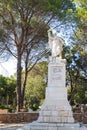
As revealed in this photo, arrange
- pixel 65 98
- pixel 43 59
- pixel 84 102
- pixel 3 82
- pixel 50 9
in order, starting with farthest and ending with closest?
1. pixel 3 82
2. pixel 84 102
3. pixel 43 59
4. pixel 50 9
5. pixel 65 98

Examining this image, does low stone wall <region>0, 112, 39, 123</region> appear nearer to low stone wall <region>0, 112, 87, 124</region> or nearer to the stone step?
low stone wall <region>0, 112, 87, 124</region>

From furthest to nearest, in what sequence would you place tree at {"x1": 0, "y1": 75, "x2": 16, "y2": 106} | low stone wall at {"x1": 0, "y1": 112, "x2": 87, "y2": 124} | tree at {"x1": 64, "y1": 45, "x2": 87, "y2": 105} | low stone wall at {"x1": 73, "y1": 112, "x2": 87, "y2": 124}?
tree at {"x1": 0, "y1": 75, "x2": 16, "y2": 106} → tree at {"x1": 64, "y1": 45, "x2": 87, "y2": 105} → low stone wall at {"x1": 73, "y1": 112, "x2": 87, "y2": 124} → low stone wall at {"x1": 0, "y1": 112, "x2": 87, "y2": 124}

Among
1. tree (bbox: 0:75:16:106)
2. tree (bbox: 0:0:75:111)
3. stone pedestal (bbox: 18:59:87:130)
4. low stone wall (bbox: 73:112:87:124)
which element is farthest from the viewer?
tree (bbox: 0:75:16:106)

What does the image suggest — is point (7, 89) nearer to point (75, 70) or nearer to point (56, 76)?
point (75, 70)

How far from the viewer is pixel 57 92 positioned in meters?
13.1

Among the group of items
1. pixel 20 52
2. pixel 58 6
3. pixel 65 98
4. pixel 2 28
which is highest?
pixel 58 6

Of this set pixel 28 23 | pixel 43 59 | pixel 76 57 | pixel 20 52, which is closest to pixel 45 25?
pixel 28 23

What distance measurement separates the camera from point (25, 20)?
832 inches

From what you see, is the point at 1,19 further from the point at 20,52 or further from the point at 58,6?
the point at 58,6

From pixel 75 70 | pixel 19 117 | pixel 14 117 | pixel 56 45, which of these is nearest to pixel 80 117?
pixel 19 117

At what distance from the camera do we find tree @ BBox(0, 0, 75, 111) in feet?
66.5

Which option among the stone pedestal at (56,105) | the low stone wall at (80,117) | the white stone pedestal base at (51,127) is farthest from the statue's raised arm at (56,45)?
the low stone wall at (80,117)

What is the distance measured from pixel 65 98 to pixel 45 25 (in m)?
9.31

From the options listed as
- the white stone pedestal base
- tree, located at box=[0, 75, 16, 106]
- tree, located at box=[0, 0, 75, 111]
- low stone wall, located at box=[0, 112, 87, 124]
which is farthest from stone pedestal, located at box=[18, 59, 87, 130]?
tree, located at box=[0, 75, 16, 106]
